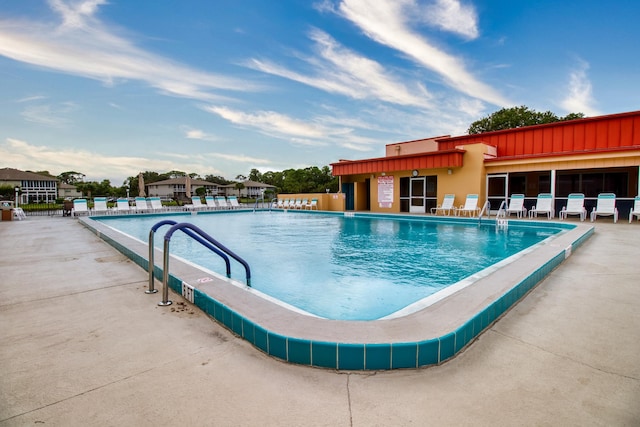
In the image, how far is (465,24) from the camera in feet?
47.9

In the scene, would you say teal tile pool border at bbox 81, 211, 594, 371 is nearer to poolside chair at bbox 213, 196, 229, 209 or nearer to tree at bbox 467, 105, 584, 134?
poolside chair at bbox 213, 196, 229, 209

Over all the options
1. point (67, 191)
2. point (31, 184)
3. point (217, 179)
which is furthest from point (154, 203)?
point (67, 191)

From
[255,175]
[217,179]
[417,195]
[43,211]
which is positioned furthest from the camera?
[255,175]

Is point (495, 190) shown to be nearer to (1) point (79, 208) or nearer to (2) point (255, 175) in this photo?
(1) point (79, 208)

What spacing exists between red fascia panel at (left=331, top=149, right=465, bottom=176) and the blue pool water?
4281mm

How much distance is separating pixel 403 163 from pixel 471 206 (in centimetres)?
366

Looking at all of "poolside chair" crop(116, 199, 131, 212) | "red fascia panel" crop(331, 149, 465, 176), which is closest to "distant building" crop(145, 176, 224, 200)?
"poolside chair" crop(116, 199, 131, 212)

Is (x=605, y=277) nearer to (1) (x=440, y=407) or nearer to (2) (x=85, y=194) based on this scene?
(1) (x=440, y=407)

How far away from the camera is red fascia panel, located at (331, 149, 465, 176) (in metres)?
13.4

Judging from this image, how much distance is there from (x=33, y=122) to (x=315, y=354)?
24.5 m

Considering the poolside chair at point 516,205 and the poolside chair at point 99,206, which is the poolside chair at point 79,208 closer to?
the poolside chair at point 99,206

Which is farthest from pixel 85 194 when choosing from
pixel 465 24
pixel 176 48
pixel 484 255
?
pixel 484 255

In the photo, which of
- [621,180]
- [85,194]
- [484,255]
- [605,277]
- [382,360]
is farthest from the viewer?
[85,194]

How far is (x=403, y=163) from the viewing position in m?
15.0
